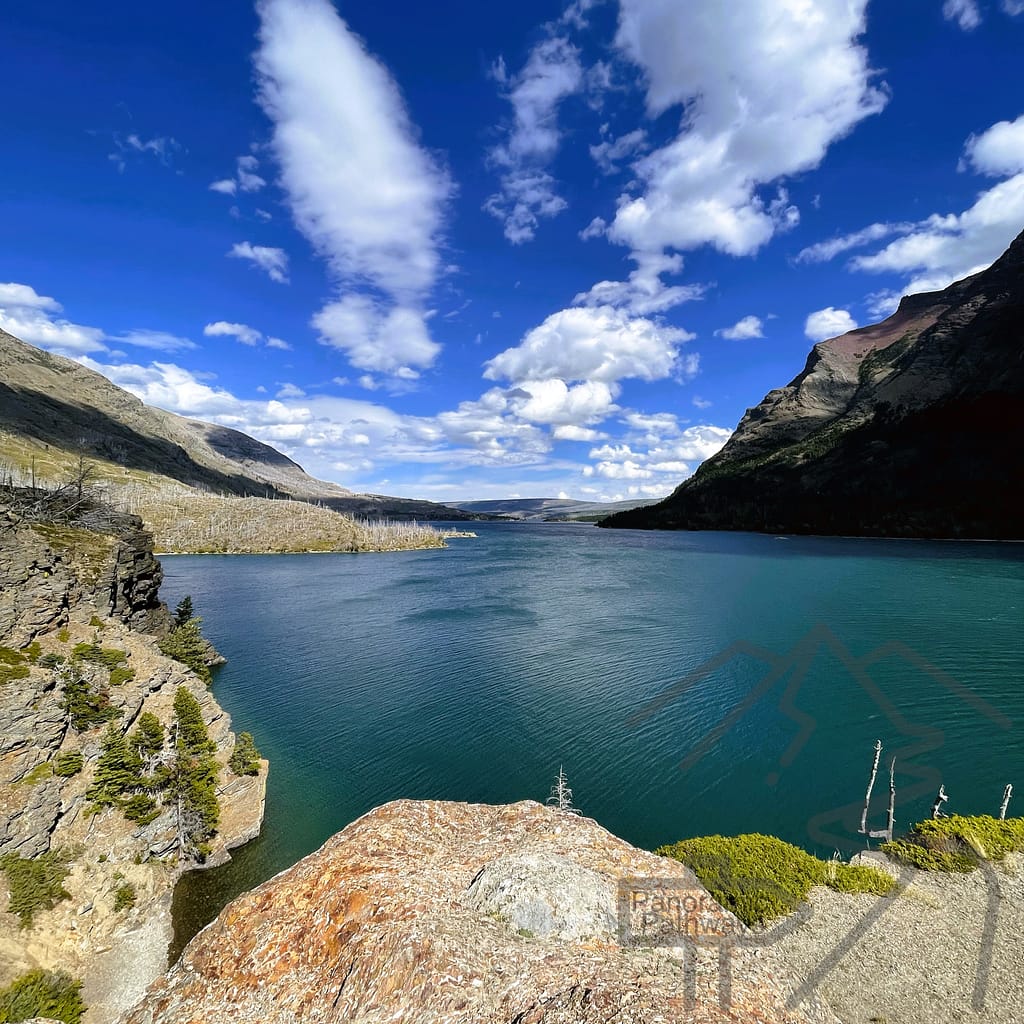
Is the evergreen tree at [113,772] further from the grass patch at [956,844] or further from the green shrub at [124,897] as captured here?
the grass patch at [956,844]

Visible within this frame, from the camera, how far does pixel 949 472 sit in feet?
532

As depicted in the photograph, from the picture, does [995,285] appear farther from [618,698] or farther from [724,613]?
[618,698]

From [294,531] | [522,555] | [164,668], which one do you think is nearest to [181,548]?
[294,531]

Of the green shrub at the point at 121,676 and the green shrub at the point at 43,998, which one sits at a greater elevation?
the green shrub at the point at 121,676

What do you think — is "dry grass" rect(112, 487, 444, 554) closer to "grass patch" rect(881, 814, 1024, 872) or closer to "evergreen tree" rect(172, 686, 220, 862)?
"evergreen tree" rect(172, 686, 220, 862)

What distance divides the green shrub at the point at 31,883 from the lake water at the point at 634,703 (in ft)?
14.5

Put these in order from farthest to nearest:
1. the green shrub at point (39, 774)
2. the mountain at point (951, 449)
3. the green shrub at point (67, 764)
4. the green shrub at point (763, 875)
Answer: the mountain at point (951, 449) < the green shrub at point (67, 764) < the green shrub at point (39, 774) < the green shrub at point (763, 875)

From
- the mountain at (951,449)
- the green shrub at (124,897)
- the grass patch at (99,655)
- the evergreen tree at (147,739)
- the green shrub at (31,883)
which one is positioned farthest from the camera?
the mountain at (951,449)

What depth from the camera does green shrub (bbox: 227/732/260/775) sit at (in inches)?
1104

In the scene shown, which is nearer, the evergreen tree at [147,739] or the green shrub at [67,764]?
the green shrub at [67,764]

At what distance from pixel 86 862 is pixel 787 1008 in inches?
983

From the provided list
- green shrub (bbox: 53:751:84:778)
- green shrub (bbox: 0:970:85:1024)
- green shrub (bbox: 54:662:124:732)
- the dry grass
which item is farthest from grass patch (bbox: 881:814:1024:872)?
the dry grass

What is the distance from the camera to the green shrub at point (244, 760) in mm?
28031

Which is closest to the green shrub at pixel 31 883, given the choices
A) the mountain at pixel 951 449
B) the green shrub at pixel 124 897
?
the green shrub at pixel 124 897
